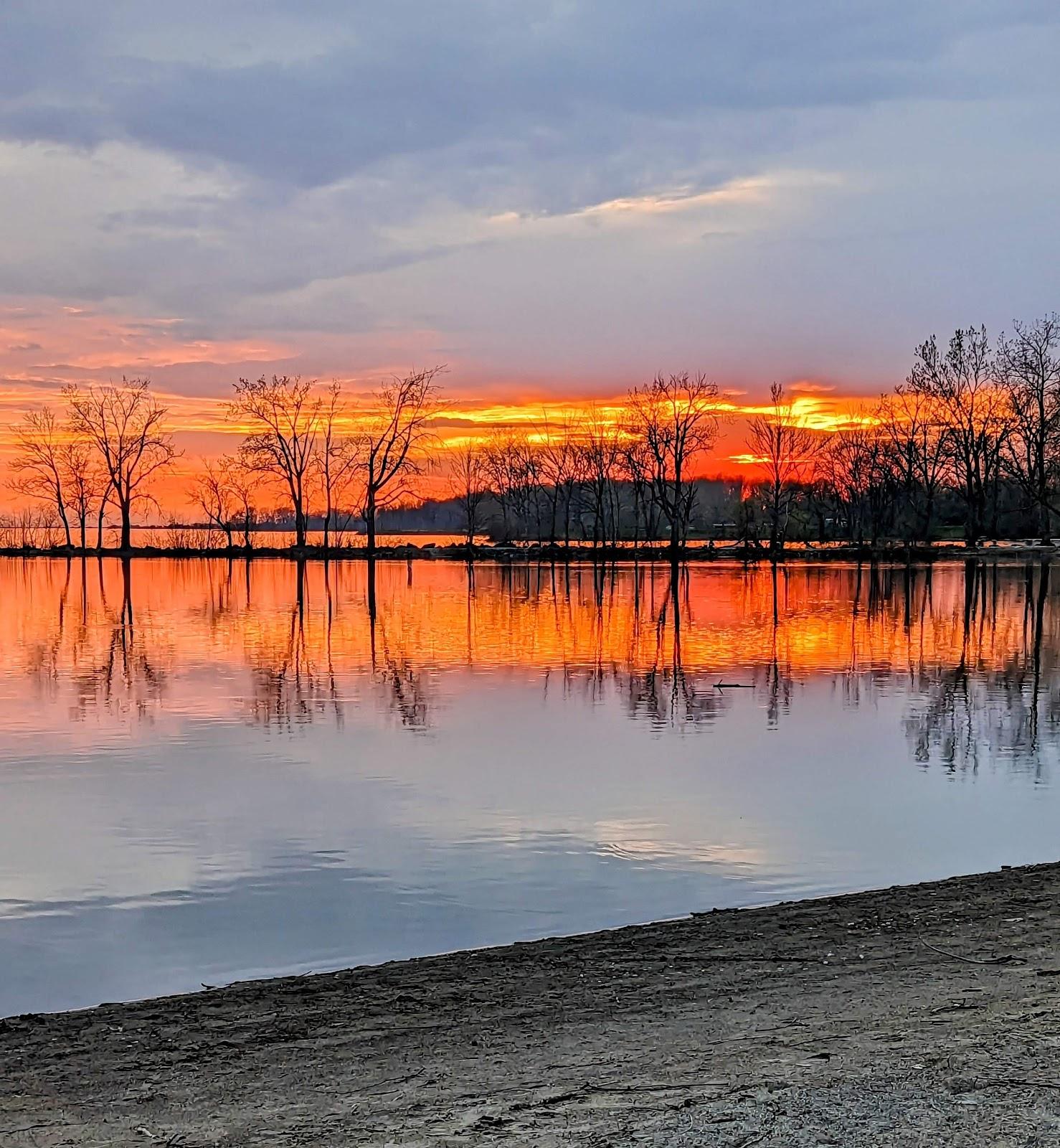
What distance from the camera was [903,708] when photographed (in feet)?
50.1

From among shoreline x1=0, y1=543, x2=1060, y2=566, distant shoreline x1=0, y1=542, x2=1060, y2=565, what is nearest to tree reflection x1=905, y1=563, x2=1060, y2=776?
shoreline x1=0, y1=543, x2=1060, y2=566

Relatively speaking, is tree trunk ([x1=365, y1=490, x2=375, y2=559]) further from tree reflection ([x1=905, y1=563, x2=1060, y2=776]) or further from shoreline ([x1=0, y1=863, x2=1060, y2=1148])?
shoreline ([x1=0, y1=863, x2=1060, y2=1148])

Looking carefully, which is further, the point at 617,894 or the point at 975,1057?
the point at 617,894

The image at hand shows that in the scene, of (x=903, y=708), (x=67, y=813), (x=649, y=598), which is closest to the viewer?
(x=67, y=813)

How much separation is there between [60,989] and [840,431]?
313 ft

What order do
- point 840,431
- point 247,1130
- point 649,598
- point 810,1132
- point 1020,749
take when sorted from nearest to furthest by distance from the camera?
1. point 810,1132
2. point 247,1130
3. point 1020,749
4. point 649,598
5. point 840,431

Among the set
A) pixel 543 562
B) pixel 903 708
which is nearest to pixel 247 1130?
pixel 903 708

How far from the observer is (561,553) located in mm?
72438

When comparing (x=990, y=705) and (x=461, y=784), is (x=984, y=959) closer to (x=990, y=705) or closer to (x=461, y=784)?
(x=461, y=784)

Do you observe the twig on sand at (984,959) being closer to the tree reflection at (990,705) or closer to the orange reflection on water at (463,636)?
the tree reflection at (990,705)

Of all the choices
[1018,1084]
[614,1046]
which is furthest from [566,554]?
[1018,1084]

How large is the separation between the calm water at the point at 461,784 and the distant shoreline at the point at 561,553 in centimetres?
4421

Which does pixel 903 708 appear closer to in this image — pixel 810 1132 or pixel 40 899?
pixel 40 899

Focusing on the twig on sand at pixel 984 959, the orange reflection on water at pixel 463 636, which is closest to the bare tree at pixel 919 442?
the orange reflection on water at pixel 463 636
